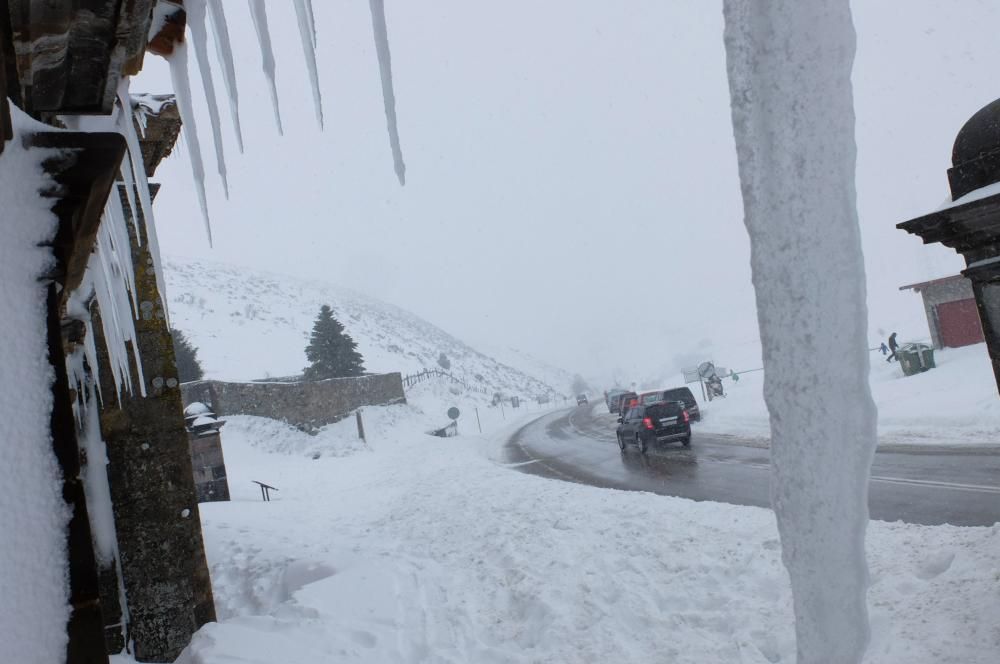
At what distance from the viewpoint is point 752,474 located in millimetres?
11828

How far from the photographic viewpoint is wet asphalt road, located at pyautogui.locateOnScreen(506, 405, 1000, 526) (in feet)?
24.9

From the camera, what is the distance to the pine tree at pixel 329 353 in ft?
140

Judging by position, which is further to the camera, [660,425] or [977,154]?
[660,425]

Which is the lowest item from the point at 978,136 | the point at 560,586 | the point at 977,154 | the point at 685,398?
the point at 560,586

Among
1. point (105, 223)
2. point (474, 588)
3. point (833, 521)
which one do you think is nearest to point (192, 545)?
point (474, 588)

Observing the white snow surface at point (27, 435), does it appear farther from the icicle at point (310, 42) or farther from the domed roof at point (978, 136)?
the domed roof at point (978, 136)

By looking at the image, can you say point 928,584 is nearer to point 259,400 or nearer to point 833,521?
point 833,521

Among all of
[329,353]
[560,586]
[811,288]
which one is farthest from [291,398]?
[811,288]

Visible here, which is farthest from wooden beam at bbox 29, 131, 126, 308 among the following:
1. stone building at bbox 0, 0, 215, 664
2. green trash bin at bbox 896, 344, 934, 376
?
green trash bin at bbox 896, 344, 934, 376

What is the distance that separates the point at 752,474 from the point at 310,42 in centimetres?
1189

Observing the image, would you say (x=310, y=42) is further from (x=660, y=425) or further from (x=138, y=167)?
(x=660, y=425)

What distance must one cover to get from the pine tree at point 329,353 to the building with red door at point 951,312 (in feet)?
111

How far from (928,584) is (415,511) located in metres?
9.20

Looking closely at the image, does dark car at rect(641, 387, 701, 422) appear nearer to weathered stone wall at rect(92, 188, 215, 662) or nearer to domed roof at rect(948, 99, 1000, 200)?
domed roof at rect(948, 99, 1000, 200)
